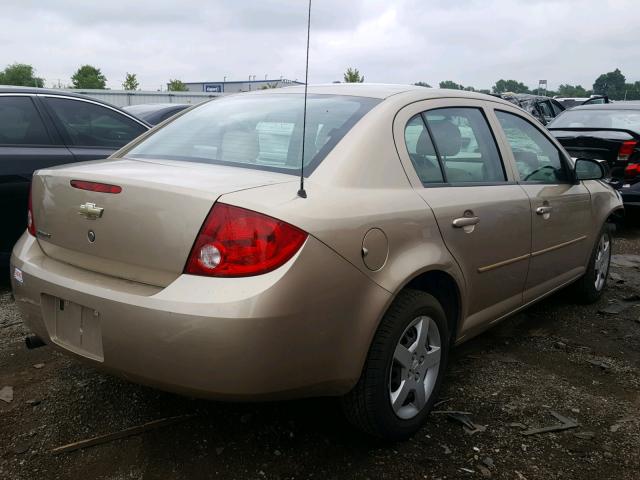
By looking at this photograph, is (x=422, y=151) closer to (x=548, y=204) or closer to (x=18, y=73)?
(x=548, y=204)

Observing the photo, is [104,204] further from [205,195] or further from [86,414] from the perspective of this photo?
[86,414]

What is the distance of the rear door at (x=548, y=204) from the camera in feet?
11.1

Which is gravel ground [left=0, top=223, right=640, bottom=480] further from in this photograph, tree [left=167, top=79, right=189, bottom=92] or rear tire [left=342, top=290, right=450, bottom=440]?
tree [left=167, top=79, right=189, bottom=92]

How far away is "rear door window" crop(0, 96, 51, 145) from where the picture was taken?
4383mm

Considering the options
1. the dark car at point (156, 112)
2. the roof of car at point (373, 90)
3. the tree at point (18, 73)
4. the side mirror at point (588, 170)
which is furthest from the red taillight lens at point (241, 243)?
the tree at point (18, 73)

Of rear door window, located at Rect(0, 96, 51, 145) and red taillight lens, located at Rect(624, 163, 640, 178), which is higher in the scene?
rear door window, located at Rect(0, 96, 51, 145)

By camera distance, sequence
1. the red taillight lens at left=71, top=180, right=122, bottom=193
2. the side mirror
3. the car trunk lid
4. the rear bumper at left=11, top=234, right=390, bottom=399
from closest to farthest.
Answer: the rear bumper at left=11, top=234, right=390, bottom=399 → the car trunk lid → the red taillight lens at left=71, top=180, right=122, bottom=193 → the side mirror

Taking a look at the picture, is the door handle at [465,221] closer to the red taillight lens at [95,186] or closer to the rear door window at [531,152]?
the rear door window at [531,152]

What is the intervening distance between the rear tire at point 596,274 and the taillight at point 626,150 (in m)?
2.84

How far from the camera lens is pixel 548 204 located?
345 centimetres

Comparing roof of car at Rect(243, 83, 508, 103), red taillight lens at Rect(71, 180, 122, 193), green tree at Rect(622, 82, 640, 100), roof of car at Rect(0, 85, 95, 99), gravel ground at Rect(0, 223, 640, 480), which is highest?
green tree at Rect(622, 82, 640, 100)

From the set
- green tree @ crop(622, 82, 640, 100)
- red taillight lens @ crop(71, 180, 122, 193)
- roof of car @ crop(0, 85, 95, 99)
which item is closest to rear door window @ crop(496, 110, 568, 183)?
red taillight lens @ crop(71, 180, 122, 193)

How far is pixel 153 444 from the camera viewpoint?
8.11 feet

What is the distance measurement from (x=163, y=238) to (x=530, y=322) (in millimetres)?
2975
